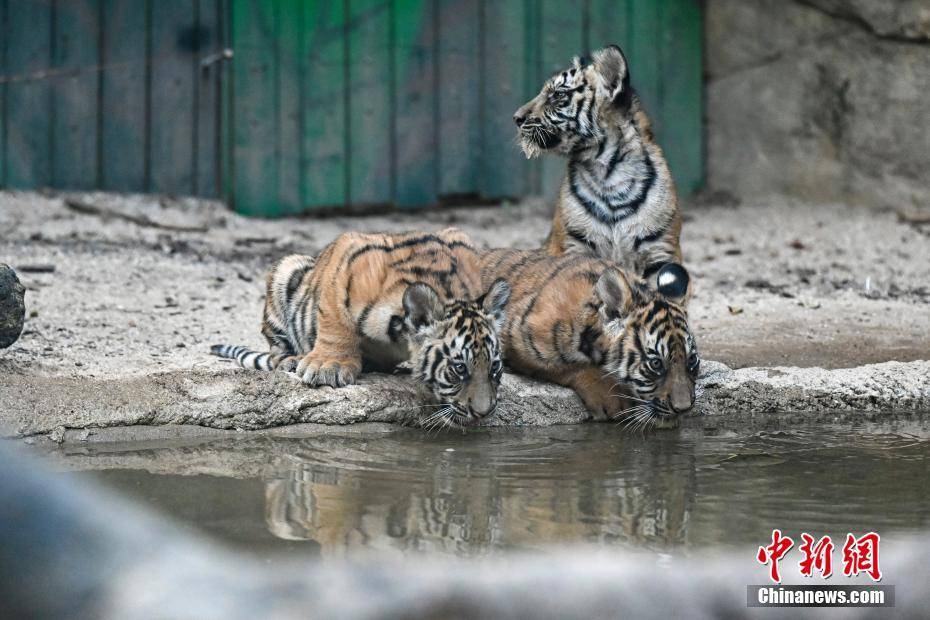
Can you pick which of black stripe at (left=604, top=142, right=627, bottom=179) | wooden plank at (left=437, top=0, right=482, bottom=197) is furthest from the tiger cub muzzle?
wooden plank at (left=437, top=0, right=482, bottom=197)

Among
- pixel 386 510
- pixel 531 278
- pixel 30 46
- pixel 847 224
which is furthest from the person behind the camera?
pixel 847 224

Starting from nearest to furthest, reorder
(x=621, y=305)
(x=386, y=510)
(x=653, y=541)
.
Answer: (x=653, y=541) < (x=386, y=510) < (x=621, y=305)

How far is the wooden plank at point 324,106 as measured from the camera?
9.79 m

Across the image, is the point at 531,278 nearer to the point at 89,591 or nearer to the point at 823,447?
the point at 823,447

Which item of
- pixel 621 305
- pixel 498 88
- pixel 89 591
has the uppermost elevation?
pixel 498 88

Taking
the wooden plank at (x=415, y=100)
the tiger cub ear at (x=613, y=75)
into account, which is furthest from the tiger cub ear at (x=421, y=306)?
the wooden plank at (x=415, y=100)

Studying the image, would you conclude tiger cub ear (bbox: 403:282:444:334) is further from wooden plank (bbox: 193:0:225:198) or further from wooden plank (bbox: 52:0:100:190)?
wooden plank (bbox: 52:0:100:190)

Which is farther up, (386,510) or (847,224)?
(847,224)

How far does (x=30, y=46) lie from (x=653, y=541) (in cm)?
709

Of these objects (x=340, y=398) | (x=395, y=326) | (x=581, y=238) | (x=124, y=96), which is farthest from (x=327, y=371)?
(x=124, y=96)

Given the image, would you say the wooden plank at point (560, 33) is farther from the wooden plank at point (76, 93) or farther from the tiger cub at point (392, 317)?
the tiger cub at point (392, 317)

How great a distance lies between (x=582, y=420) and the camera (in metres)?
5.32

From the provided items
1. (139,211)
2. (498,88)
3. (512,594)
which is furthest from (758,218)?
(512,594)

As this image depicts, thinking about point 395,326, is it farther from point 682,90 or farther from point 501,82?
point 682,90
